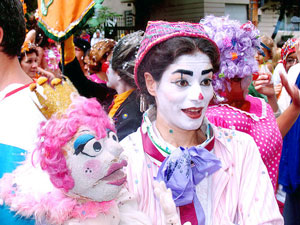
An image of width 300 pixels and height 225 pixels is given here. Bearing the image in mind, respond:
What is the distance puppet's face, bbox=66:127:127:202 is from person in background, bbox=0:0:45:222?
189 mm

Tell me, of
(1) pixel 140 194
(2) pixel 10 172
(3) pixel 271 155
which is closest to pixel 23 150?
(2) pixel 10 172

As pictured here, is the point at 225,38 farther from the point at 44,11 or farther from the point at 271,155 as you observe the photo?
the point at 44,11

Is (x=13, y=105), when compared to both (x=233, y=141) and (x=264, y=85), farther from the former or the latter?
(x=264, y=85)

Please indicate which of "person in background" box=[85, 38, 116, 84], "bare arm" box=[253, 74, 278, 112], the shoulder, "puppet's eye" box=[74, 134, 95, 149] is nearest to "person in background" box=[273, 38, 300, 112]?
"bare arm" box=[253, 74, 278, 112]

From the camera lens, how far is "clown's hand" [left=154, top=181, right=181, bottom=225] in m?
1.52

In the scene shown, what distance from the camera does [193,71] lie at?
1.66 m

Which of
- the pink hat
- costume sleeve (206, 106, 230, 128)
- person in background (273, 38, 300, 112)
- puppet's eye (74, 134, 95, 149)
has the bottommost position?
person in background (273, 38, 300, 112)

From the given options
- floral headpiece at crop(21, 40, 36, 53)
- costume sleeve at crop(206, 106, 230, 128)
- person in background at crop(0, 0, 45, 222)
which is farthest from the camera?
floral headpiece at crop(21, 40, 36, 53)

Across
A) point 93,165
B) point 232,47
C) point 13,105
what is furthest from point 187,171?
point 232,47

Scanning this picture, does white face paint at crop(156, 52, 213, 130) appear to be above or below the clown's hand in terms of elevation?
above

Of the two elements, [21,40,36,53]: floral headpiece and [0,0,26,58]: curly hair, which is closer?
[0,0,26,58]: curly hair

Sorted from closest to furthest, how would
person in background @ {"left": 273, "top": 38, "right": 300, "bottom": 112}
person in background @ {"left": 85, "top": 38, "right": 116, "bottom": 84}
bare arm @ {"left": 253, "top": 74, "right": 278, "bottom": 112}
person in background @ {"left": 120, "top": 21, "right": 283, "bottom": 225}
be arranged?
person in background @ {"left": 120, "top": 21, "right": 283, "bottom": 225}, bare arm @ {"left": 253, "top": 74, "right": 278, "bottom": 112}, person in background @ {"left": 273, "top": 38, "right": 300, "bottom": 112}, person in background @ {"left": 85, "top": 38, "right": 116, "bottom": 84}

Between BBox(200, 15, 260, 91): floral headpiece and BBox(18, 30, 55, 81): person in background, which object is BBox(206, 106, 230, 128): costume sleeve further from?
BBox(18, 30, 55, 81): person in background

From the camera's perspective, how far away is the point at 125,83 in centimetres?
302
